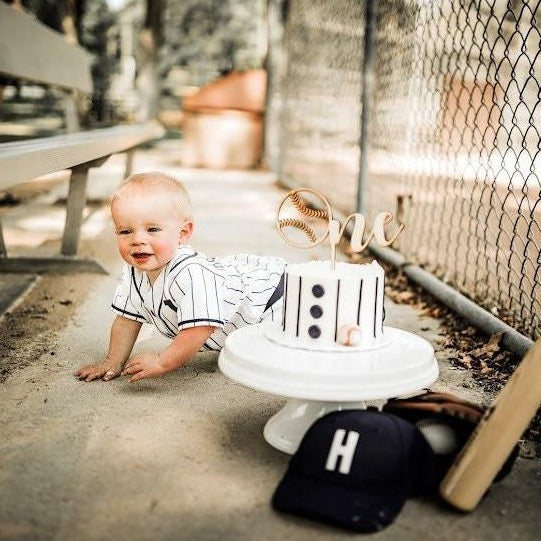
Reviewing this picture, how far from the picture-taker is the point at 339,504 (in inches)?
61.7

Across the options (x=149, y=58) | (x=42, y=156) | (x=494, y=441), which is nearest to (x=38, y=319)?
(x=42, y=156)

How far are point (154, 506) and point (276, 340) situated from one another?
20.3 inches

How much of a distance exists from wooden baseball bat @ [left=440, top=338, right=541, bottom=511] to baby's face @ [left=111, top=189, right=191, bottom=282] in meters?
1.10

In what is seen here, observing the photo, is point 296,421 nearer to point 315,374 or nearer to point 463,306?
point 315,374

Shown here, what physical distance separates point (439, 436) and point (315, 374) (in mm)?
315

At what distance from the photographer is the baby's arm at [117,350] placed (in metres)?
2.43

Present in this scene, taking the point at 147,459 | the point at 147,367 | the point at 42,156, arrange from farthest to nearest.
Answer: the point at 42,156, the point at 147,367, the point at 147,459

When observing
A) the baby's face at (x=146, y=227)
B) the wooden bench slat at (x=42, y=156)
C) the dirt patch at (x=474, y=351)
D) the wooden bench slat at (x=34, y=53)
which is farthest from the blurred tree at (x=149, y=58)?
the baby's face at (x=146, y=227)

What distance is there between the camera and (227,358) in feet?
6.21

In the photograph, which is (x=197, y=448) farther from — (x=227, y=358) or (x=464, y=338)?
(x=464, y=338)

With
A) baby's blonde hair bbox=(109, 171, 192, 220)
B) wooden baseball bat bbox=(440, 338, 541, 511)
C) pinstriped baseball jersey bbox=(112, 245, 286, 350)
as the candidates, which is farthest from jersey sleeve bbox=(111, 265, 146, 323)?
wooden baseball bat bbox=(440, 338, 541, 511)

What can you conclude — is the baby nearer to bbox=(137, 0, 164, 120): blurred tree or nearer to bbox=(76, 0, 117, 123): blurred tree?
bbox=(137, 0, 164, 120): blurred tree

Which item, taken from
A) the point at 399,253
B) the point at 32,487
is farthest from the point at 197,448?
the point at 399,253

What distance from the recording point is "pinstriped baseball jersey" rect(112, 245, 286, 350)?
2.26 m
